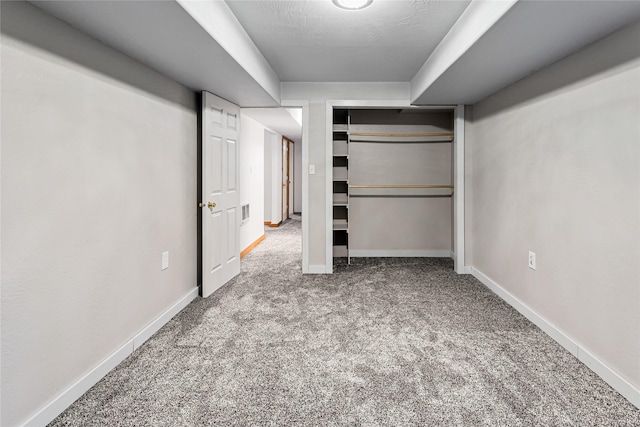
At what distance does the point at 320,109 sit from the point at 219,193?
1.46 meters

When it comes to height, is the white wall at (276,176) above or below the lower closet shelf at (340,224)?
above

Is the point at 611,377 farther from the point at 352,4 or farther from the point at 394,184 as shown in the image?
the point at 394,184

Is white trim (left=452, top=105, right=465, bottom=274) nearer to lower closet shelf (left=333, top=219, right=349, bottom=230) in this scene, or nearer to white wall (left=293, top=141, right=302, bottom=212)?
Answer: lower closet shelf (left=333, top=219, right=349, bottom=230)

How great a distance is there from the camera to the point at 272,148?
795 centimetres

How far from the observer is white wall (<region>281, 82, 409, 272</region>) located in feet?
12.7

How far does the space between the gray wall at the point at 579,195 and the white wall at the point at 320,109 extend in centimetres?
119

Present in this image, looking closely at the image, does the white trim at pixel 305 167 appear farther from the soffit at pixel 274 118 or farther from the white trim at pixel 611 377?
the white trim at pixel 611 377

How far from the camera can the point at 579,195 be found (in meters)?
2.14

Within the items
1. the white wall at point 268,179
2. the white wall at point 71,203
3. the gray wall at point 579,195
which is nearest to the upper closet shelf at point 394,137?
the gray wall at point 579,195

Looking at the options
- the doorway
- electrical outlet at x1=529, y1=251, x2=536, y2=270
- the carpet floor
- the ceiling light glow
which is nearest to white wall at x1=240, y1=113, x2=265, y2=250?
the carpet floor

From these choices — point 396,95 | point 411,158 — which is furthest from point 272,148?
point 396,95

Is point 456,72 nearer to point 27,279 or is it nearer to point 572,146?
point 572,146

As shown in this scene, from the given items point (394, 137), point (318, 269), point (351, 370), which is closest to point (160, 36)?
point (351, 370)

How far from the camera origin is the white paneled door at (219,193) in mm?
3176
